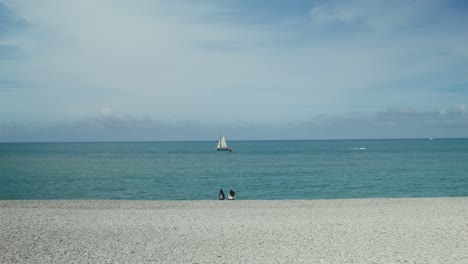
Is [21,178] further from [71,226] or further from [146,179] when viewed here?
[71,226]

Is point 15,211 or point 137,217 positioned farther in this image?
point 15,211

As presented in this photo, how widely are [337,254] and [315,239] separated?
175 centimetres

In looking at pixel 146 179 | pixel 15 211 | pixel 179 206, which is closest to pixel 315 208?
pixel 179 206

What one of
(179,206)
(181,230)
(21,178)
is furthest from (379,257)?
(21,178)

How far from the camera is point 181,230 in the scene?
1520cm

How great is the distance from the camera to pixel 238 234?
14469 millimetres

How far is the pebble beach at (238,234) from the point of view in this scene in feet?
38.7

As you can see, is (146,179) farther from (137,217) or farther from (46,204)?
(137,217)

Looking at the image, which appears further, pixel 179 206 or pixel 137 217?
pixel 179 206

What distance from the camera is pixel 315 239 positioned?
13.6 meters

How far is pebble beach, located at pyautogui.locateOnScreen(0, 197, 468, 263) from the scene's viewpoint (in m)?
11.8

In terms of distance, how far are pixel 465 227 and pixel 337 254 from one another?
6.21 meters

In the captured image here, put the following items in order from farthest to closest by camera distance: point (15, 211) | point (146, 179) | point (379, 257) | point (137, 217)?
point (146, 179)
point (15, 211)
point (137, 217)
point (379, 257)

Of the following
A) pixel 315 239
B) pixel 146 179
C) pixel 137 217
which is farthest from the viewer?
pixel 146 179
